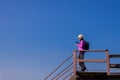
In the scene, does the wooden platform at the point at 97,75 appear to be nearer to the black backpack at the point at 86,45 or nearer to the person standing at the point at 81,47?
the person standing at the point at 81,47

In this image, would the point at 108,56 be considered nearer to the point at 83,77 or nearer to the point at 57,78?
Result: the point at 83,77

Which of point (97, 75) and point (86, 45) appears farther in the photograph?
point (86, 45)

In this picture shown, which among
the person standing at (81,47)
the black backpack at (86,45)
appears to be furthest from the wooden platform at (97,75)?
the black backpack at (86,45)

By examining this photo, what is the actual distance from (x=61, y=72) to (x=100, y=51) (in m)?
2.62

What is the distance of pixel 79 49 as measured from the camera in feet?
65.2

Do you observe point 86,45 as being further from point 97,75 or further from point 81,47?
point 97,75

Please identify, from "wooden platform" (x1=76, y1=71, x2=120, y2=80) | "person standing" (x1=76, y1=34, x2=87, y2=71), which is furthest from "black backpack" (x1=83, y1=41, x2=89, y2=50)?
"wooden platform" (x1=76, y1=71, x2=120, y2=80)

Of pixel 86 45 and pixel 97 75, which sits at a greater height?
pixel 86 45

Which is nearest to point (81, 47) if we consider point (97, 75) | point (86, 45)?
point (86, 45)

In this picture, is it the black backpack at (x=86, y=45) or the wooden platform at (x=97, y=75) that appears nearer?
the wooden platform at (x=97, y=75)

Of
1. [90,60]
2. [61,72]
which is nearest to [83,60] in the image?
[90,60]

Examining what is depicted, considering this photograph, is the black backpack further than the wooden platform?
Yes

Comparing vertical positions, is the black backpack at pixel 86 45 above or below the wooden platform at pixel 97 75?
above

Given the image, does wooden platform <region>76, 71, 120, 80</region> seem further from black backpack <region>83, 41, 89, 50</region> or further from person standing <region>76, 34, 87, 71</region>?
black backpack <region>83, 41, 89, 50</region>
